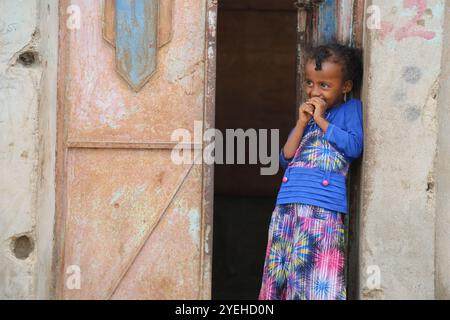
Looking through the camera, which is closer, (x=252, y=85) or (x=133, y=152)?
(x=133, y=152)

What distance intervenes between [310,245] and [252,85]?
15.0 ft

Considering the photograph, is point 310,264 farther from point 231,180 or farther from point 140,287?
point 231,180

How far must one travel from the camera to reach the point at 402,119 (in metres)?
4.15

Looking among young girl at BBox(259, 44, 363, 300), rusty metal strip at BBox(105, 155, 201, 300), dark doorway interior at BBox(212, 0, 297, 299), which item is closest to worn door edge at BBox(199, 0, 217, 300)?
rusty metal strip at BBox(105, 155, 201, 300)

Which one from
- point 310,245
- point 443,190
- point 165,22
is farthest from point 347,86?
point 165,22

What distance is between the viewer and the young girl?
13.6ft

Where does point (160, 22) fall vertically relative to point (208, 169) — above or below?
above

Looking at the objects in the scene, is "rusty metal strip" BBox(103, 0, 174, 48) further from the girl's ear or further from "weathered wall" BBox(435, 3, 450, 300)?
"weathered wall" BBox(435, 3, 450, 300)

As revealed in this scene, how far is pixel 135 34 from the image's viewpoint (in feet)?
14.8

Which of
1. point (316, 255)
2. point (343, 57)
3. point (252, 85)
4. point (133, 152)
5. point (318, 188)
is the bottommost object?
point (316, 255)

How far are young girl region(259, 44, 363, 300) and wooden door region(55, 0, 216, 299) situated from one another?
1.67ft

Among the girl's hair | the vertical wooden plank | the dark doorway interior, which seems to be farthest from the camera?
the dark doorway interior

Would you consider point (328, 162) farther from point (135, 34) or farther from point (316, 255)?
point (135, 34)

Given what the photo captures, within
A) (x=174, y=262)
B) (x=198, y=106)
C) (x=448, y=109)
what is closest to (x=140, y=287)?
(x=174, y=262)
